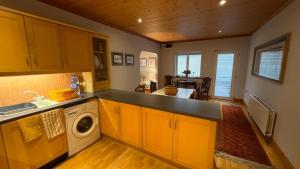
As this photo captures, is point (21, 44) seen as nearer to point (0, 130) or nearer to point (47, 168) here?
point (0, 130)

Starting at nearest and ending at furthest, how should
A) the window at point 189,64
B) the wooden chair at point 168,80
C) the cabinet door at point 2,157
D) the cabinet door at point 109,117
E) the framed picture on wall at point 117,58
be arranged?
the cabinet door at point 2,157 < the cabinet door at point 109,117 < the framed picture on wall at point 117,58 < the window at point 189,64 < the wooden chair at point 168,80

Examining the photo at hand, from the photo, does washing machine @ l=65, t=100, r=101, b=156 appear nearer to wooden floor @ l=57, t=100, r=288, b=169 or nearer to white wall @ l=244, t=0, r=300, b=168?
wooden floor @ l=57, t=100, r=288, b=169

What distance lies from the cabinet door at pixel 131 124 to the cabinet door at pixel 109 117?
0.11m

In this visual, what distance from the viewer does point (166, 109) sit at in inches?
69.2

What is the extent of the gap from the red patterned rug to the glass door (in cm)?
196

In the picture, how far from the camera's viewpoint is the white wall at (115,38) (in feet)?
6.55

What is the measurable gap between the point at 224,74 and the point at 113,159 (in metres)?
5.19

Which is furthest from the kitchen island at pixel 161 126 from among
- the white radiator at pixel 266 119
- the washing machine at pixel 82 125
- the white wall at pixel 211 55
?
the white wall at pixel 211 55

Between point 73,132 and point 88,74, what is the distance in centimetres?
113

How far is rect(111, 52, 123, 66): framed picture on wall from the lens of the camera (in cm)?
356

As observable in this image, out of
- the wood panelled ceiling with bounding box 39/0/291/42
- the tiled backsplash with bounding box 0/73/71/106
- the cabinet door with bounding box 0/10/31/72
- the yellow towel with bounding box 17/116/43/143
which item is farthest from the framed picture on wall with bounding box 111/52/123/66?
the yellow towel with bounding box 17/116/43/143

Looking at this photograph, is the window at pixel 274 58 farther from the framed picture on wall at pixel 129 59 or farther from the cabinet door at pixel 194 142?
the framed picture on wall at pixel 129 59

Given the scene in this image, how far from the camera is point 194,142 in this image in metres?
1.66

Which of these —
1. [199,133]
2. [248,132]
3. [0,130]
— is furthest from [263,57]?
[0,130]
